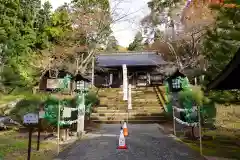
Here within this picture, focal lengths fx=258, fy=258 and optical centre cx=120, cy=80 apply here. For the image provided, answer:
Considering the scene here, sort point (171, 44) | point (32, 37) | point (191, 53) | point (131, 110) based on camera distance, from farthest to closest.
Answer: point (32, 37) < point (171, 44) < point (191, 53) < point (131, 110)

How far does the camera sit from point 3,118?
12.0m

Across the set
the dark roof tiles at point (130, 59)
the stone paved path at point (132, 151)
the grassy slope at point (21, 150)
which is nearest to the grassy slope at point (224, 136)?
the stone paved path at point (132, 151)

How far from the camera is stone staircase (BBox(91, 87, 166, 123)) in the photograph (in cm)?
1384

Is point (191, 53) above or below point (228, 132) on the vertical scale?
above

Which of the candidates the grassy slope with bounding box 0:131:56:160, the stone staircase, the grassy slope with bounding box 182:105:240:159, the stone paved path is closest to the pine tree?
the grassy slope with bounding box 182:105:240:159

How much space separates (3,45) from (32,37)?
13.1 feet

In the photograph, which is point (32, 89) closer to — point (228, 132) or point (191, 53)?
point (191, 53)

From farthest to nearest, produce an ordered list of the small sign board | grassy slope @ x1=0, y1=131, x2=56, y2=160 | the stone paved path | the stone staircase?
1. the stone staircase
2. grassy slope @ x1=0, y1=131, x2=56, y2=160
3. the stone paved path
4. the small sign board

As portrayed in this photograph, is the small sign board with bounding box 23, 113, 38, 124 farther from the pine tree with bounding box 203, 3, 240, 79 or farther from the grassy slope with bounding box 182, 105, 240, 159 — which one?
the pine tree with bounding box 203, 3, 240, 79

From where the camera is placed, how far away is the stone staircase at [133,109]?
13.8 meters

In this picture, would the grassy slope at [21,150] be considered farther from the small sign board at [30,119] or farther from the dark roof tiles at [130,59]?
the dark roof tiles at [130,59]

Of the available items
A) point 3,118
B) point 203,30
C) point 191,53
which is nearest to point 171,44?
point 191,53

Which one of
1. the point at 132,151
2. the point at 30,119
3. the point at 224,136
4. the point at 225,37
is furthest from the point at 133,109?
the point at 30,119

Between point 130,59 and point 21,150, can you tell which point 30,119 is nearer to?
point 21,150
